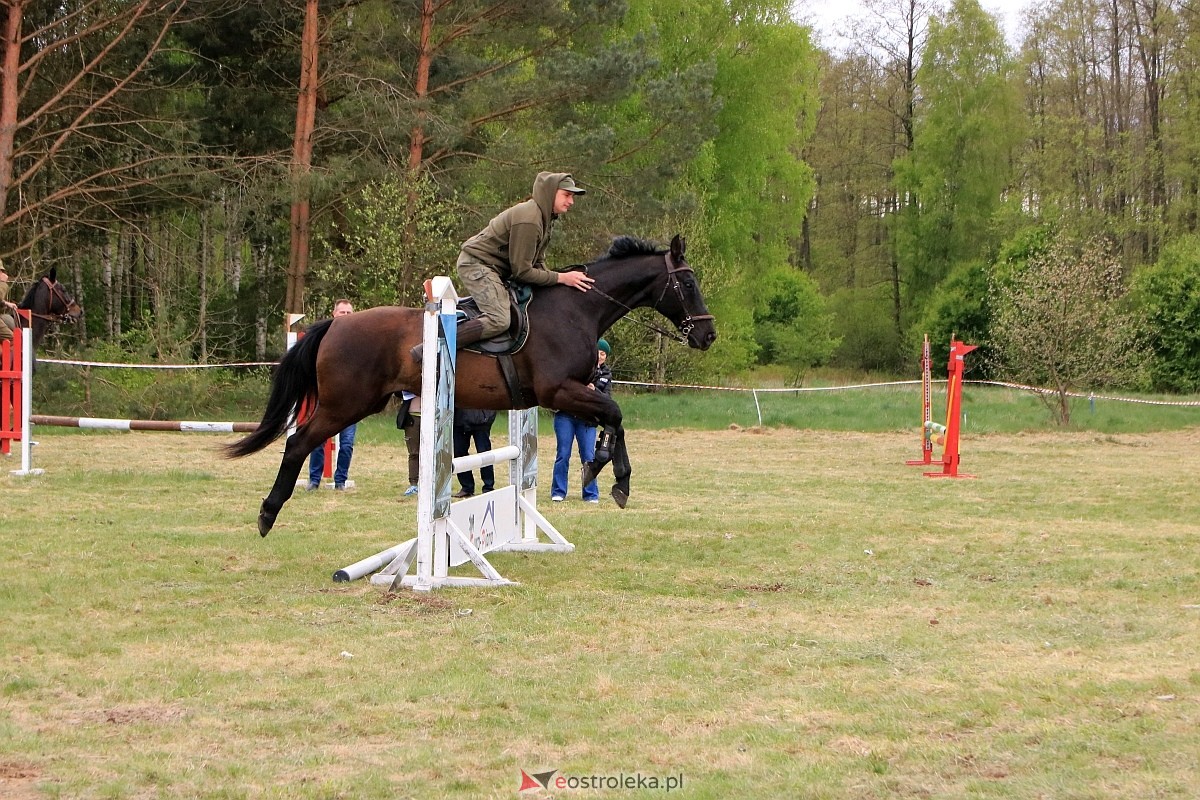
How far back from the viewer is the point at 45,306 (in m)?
15.5

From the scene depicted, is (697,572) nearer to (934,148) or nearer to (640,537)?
(640,537)

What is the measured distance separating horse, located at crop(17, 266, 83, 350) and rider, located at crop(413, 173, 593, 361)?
9.44 meters

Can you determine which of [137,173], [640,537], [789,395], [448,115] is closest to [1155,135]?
[789,395]

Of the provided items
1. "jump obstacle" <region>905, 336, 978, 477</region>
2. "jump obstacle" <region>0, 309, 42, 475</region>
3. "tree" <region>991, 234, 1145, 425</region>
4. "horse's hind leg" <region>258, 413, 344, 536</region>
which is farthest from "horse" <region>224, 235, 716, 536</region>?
"tree" <region>991, 234, 1145, 425</region>

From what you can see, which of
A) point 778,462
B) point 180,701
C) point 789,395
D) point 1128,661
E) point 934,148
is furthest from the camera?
point 934,148

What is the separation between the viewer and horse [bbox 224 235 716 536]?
836 centimetres

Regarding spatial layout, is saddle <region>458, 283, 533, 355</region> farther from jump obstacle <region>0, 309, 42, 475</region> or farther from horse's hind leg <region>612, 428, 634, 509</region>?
jump obstacle <region>0, 309, 42, 475</region>

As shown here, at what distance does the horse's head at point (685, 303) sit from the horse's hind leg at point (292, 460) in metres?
2.63

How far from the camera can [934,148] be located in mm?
47094

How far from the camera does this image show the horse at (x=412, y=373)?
27.4 ft

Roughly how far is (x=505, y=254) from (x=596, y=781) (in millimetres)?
4867

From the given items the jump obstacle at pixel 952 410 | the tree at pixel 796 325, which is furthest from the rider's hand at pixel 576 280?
the tree at pixel 796 325

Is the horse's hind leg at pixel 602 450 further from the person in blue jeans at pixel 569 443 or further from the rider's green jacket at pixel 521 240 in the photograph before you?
the person in blue jeans at pixel 569 443

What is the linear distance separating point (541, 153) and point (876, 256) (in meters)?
29.9
